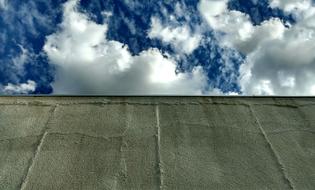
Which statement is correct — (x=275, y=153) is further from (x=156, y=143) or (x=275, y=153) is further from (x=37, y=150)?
(x=37, y=150)

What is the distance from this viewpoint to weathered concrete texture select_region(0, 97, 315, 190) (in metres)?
2.90

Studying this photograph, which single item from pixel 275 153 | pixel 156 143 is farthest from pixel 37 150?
pixel 275 153

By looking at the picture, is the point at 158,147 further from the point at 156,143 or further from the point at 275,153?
the point at 275,153

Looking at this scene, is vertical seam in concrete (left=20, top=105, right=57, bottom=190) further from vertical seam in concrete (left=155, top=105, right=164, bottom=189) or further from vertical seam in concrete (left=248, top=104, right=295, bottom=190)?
vertical seam in concrete (left=248, top=104, right=295, bottom=190)

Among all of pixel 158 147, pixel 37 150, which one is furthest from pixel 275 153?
pixel 37 150

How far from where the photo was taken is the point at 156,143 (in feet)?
10.8

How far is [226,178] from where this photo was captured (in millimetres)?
2920

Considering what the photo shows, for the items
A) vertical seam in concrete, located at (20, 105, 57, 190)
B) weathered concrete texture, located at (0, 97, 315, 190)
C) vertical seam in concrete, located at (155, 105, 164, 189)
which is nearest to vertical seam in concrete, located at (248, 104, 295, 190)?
weathered concrete texture, located at (0, 97, 315, 190)

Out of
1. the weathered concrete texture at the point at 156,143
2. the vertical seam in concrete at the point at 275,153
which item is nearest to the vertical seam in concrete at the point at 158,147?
the weathered concrete texture at the point at 156,143

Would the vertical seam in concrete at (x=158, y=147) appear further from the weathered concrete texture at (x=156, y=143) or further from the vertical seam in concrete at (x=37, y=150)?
the vertical seam in concrete at (x=37, y=150)

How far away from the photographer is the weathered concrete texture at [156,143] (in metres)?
2.90

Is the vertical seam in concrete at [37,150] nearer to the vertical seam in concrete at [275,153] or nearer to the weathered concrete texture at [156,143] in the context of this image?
the weathered concrete texture at [156,143]

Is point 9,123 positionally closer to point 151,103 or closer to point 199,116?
point 151,103

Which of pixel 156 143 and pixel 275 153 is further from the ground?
pixel 156 143
